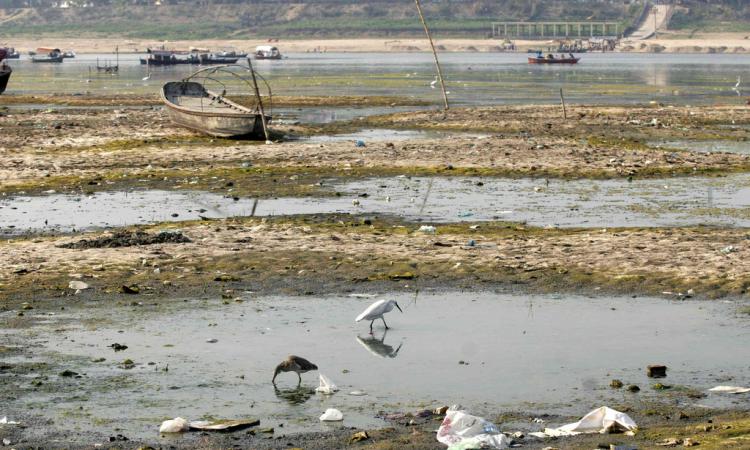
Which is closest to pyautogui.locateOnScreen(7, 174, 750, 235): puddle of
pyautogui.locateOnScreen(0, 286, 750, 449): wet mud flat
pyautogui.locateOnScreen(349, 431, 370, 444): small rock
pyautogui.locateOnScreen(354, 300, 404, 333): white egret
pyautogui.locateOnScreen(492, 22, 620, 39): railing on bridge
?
pyautogui.locateOnScreen(0, 286, 750, 449): wet mud flat

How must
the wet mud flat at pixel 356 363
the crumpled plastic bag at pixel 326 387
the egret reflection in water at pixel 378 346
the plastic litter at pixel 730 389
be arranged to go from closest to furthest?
1. the wet mud flat at pixel 356 363
2. the plastic litter at pixel 730 389
3. the crumpled plastic bag at pixel 326 387
4. the egret reflection in water at pixel 378 346

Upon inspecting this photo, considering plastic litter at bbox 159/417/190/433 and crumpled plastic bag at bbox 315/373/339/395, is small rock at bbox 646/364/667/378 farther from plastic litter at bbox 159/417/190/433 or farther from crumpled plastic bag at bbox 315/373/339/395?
plastic litter at bbox 159/417/190/433

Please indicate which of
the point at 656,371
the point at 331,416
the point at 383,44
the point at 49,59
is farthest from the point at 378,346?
the point at 383,44

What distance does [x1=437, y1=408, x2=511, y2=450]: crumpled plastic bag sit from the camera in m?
10.0

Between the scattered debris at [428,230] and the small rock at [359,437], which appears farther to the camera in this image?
the scattered debris at [428,230]

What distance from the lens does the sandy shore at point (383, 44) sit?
16850cm

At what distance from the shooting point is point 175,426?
35.1 ft

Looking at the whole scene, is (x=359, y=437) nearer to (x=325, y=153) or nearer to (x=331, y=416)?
(x=331, y=416)

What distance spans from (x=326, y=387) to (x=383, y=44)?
16586 cm

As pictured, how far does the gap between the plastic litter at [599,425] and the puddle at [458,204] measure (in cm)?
1080

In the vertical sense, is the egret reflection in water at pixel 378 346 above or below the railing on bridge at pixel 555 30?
above

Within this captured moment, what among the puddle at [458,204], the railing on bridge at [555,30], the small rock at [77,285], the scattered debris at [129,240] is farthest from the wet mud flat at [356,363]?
the railing on bridge at [555,30]

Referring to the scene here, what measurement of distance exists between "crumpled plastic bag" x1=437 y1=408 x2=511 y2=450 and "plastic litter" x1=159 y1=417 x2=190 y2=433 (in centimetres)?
215

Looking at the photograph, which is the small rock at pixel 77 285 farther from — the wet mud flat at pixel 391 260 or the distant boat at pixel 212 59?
the distant boat at pixel 212 59
